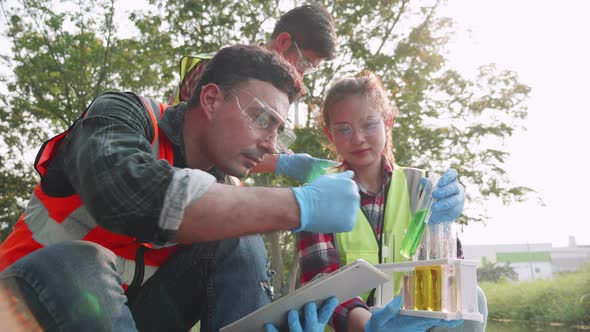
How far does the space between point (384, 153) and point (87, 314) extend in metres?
1.98

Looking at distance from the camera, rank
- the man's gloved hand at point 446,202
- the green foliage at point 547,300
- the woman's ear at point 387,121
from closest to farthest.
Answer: the man's gloved hand at point 446,202 → the woman's ear at point 387,121 → the green foliage at point 547,300

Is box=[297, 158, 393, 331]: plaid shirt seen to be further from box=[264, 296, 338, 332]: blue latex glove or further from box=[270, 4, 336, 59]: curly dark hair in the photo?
box=[270, 4, 336, 59]: curly dark hair

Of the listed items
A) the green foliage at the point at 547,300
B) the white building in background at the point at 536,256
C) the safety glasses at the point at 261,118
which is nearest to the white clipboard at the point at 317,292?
the safety glasses at the point at 261,118

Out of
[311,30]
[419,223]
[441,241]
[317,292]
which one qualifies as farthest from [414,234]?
[311,30]

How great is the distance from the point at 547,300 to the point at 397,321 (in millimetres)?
16133

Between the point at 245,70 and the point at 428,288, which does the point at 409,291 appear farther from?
the point at 245,70

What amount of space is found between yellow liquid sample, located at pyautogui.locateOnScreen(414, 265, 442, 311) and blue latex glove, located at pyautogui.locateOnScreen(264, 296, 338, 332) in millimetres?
299

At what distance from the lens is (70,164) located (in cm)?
125

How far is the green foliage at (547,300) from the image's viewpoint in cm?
1366

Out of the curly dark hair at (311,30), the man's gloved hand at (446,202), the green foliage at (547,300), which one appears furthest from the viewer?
the green foliage at (547,300)

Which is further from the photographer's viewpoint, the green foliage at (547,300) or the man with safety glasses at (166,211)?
the green foliage at (547,300)

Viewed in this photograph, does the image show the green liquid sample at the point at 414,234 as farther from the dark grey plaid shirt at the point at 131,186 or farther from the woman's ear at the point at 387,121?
the dark grey plaid shirt at the point at 131,186

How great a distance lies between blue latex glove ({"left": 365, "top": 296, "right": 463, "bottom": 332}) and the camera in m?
1.68

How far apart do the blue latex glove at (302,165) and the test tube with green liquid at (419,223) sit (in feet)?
2.75
